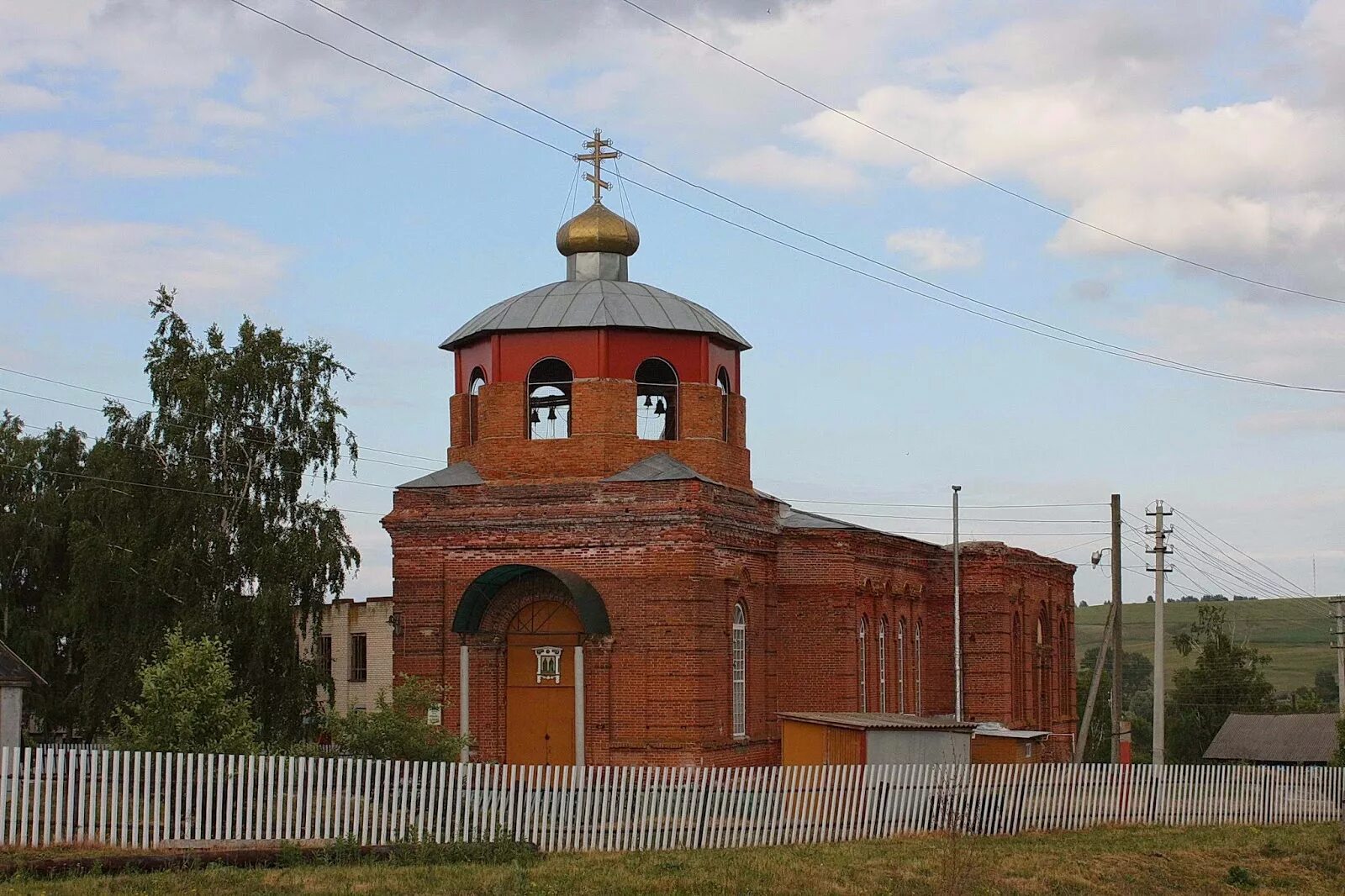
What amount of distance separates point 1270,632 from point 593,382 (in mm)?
119200

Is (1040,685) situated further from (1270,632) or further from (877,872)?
(1270,632)

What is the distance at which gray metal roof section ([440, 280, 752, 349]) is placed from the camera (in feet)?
96.4

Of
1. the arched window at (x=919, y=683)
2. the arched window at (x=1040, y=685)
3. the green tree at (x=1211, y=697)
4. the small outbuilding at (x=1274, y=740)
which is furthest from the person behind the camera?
the green tree at (x=1211, y=697)

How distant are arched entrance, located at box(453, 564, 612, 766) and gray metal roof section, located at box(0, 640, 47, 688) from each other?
761 cm

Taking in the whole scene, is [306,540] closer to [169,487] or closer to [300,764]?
[169,487]

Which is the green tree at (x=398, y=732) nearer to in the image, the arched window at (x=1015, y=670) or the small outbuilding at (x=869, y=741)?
the small outbuilding at (x=869, y=741)

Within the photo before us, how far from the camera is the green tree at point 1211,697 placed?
64438 millimetres

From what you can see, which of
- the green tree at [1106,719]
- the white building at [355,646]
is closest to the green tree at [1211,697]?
the green tree at [1106,719]

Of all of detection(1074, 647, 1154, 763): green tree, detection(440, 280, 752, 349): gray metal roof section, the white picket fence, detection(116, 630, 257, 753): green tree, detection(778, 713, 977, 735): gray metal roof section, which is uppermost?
detection(440, 280, 752, 349): gray metal roof section

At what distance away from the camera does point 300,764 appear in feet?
64.5

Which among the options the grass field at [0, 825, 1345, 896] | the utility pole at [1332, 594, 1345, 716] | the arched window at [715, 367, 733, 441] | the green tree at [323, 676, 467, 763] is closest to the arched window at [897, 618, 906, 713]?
the arched window at [715, 367, 733, 441]

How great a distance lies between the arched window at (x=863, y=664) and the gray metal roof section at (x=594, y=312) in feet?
20.2

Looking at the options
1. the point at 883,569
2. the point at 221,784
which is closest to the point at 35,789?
the point at 221,784

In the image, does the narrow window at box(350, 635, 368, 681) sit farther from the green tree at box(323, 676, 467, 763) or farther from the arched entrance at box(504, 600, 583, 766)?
the green tree at box(323, 676, 467, 763)
